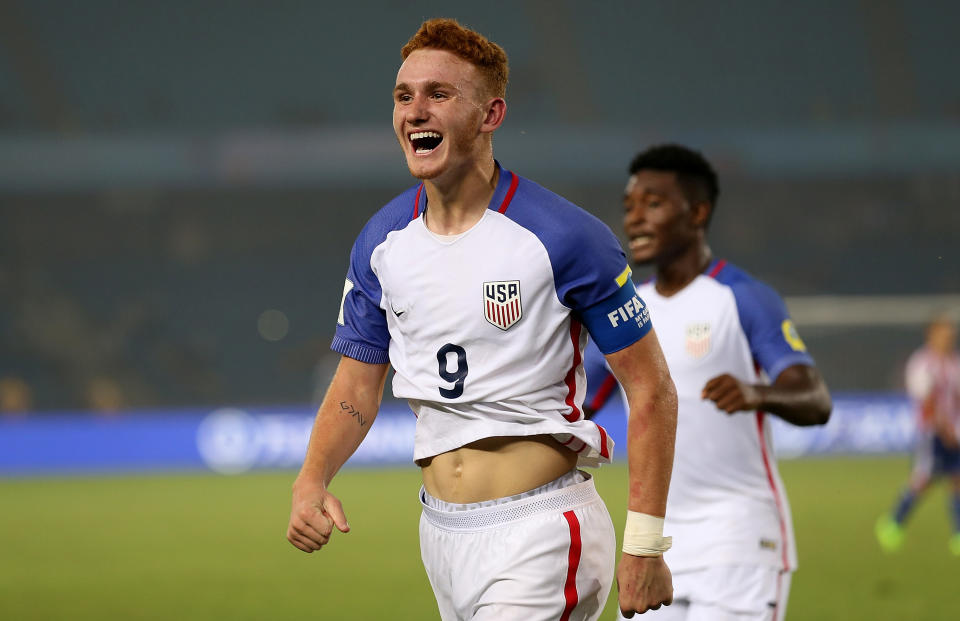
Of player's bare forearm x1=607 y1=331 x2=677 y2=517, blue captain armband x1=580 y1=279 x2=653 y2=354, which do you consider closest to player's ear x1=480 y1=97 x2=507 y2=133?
blue captain armband x1=580 y1=279 x2=653 y2=354

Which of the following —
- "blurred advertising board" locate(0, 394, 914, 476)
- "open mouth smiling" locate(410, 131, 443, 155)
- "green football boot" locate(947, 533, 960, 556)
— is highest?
"blurred advertising board" locate(0, 394, 914, 476)

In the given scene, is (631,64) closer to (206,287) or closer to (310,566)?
(206,287)

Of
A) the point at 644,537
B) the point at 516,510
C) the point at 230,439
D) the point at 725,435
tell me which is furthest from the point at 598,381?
the point at 230,439

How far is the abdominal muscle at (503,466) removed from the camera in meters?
3.15

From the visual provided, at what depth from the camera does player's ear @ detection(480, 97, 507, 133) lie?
3.24 metres

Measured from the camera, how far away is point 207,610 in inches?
361

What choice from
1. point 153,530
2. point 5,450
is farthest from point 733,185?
point 153,530

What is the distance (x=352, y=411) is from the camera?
3395 millimetres

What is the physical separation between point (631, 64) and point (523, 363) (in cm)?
3408

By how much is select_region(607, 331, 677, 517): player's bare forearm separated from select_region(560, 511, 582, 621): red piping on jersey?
0.17 meters

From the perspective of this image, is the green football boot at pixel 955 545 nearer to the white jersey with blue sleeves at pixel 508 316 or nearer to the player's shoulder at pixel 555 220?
the white jersey with blue sleeves at pixel 508 316

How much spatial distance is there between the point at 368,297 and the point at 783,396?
1.57 metres

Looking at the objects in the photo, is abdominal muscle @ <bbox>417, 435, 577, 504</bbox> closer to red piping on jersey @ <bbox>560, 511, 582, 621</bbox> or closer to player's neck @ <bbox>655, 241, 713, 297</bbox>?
red piping on jersey @ <bbox>560, 511, 582, 621</bbox>

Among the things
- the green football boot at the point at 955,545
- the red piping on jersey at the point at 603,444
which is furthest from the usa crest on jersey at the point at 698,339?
the green football boot at the point at 955,545
